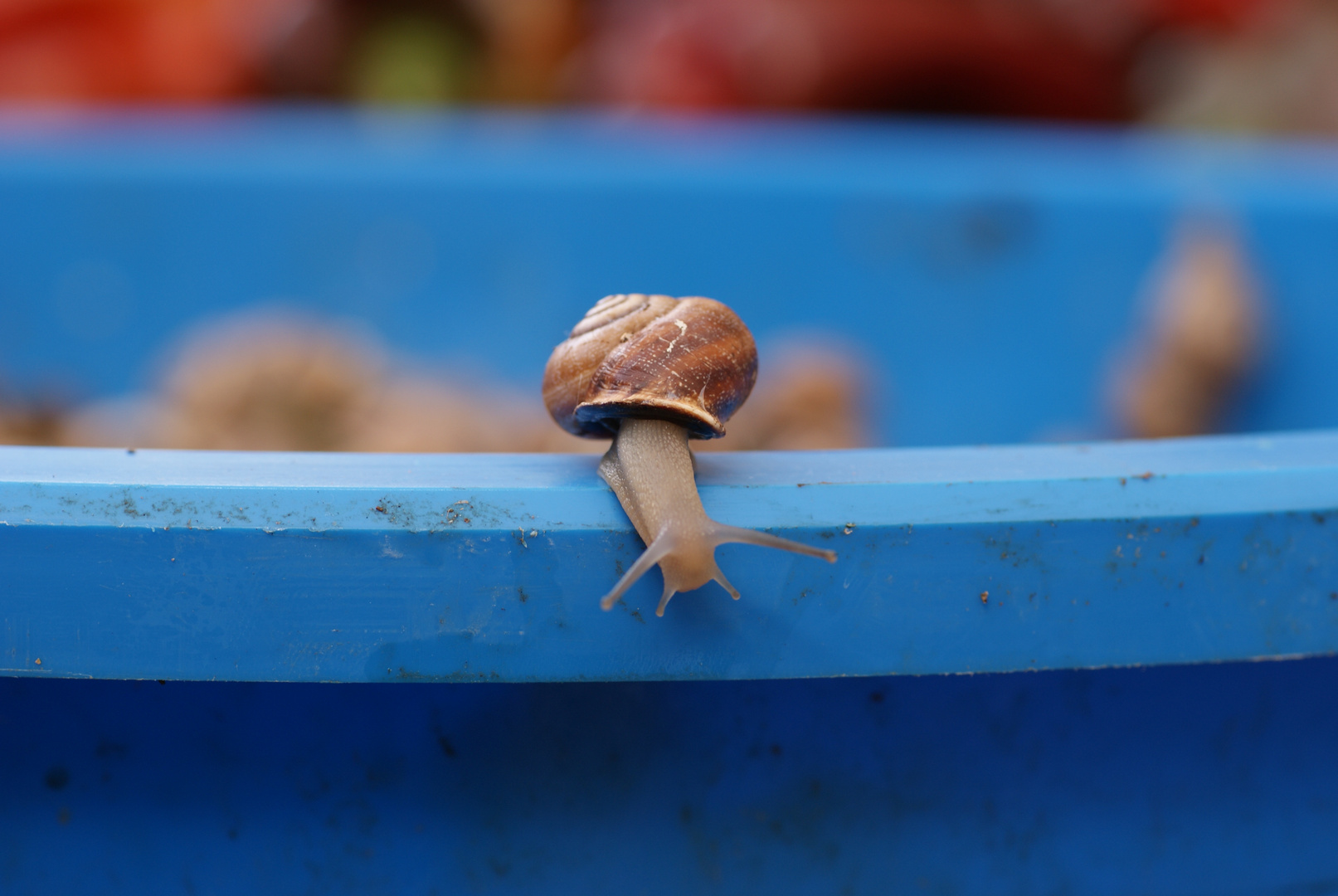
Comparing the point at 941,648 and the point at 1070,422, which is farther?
the point at 1070,422

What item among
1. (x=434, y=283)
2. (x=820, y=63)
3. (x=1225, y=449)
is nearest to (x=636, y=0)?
(x=820, y=63)

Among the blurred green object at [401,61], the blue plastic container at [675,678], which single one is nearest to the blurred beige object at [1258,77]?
the blurred green object at [401,61]

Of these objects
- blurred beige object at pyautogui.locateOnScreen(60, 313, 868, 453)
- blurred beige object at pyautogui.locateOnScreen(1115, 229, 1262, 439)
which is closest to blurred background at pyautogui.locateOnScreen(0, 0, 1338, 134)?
blurred beige object at pyautogui.locateOnScreen(1115, 229, 1262, 439)

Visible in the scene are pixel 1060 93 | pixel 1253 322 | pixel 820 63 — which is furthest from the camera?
pixel 1060 93

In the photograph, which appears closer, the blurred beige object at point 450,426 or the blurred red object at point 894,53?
the blurred beige object at point 450,426

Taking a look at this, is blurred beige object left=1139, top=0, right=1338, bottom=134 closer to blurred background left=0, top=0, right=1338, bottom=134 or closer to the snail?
blurred background left=0, top=0, right=1338, bottom=134

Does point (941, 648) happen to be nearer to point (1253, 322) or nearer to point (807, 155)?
point (1253, 322)

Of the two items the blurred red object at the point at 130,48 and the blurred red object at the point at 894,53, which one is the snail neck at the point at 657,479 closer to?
the blurred red object at the point at 894,53
